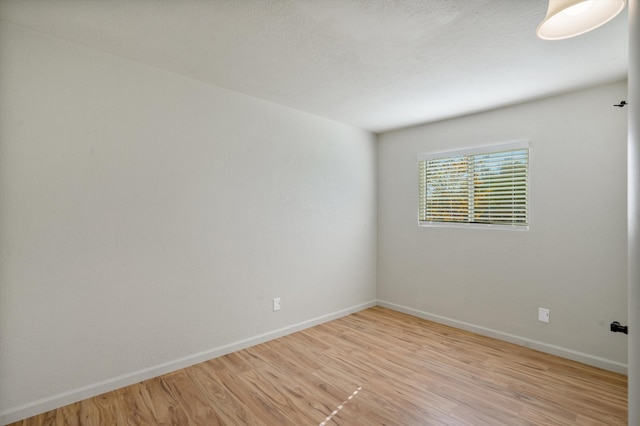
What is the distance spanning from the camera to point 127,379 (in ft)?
7.48

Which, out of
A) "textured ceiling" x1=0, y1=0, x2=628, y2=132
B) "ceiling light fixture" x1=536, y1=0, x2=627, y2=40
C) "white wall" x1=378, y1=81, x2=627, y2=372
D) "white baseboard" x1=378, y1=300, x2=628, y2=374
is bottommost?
"white baseboard" x1=378, y1=300, x2=628, y2=374

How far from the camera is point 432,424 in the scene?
192 cm

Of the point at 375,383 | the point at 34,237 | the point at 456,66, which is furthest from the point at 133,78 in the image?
the point at 375,383

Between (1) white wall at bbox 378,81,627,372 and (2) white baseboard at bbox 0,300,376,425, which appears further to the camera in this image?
(1) white wall at bbox 378,81,627,372

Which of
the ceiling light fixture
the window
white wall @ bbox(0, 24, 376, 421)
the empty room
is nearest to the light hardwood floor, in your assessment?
the empty room

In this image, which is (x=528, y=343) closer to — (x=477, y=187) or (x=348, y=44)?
(x=477, y=187)

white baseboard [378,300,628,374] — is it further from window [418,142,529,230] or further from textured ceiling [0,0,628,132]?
textured ceiling [0,0,628,132]

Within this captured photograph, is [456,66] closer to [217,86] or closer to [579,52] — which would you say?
[579,52]

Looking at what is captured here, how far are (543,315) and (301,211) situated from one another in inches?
102

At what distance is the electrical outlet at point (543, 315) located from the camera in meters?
2.92

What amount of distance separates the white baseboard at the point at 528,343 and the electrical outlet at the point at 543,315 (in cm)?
22

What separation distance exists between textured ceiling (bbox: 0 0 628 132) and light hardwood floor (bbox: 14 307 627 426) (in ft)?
7.90

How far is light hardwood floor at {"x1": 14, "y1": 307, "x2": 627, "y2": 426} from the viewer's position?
1.96 meters

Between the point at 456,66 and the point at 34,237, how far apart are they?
124 inches
